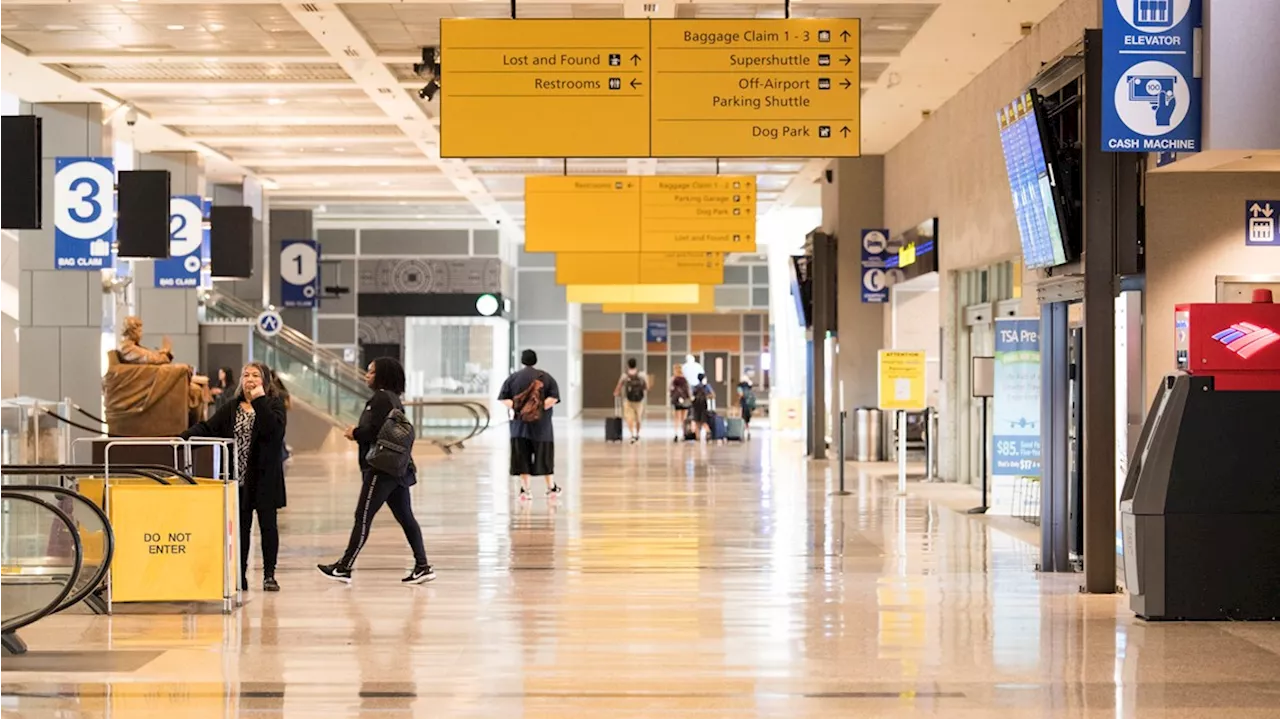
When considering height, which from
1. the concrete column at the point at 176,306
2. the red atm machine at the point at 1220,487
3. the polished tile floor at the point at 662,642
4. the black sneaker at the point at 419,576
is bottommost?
the polished tile floor at the point at 662,642

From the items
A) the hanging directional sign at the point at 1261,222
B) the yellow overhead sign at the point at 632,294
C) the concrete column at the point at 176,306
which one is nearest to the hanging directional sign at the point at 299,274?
the yellow overhead sign at the point at 632,294

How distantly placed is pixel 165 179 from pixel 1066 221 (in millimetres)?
12518

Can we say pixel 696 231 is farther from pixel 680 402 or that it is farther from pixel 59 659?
pixel 59 659

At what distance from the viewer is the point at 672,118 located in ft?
37.5

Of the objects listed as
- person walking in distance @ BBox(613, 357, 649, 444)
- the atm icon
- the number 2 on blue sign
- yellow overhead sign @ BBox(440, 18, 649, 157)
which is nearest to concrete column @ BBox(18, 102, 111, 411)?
the number 2 on blue sign

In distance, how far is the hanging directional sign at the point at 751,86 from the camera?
1138 cm

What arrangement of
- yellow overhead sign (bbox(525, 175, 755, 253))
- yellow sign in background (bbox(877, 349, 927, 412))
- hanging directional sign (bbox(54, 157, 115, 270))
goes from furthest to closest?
1. yellow overhead sign (bbox(525, 175, 755, 253))
2. hanging directional sign (bbox(54, 157, 115, 270))
3. yellow sign in background (bbox(877, 349, 927, 412))

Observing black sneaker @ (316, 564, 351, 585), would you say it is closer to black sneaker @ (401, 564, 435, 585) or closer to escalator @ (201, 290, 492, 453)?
black sneaker @ (401, 564, 435, 585)

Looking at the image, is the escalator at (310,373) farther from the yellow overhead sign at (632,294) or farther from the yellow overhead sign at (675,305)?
the yellow overhead sign at (675,305)

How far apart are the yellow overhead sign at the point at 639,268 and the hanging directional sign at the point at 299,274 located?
9.38 metres

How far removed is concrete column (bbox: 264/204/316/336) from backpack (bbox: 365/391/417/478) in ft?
79.6

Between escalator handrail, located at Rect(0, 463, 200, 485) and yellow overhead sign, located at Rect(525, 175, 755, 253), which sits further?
yellow overhead sign, located at Rect(525, 175, 755, 253)

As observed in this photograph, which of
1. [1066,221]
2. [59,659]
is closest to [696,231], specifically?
[1066,221]

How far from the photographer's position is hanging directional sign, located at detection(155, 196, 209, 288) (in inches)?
896
